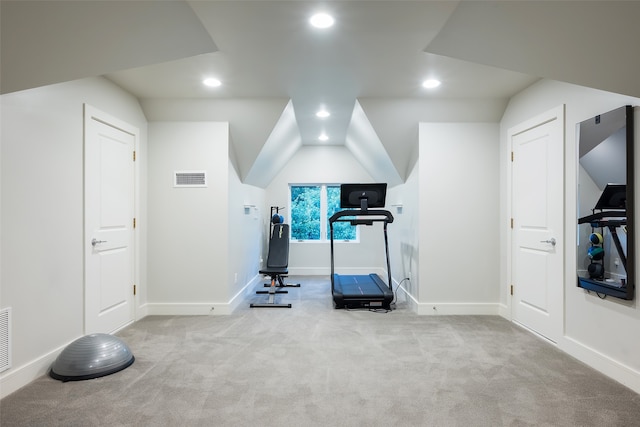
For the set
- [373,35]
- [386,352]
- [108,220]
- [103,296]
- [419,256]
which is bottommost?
[386,352]

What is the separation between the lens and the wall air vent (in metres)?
4.31

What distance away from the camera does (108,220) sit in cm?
354

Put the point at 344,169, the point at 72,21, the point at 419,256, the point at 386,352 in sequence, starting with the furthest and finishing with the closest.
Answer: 1. the point at 344,169
2. the point at 419,256
3. the point at 386,352
4. the point at 72,21

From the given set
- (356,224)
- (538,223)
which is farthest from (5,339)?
(538,223)

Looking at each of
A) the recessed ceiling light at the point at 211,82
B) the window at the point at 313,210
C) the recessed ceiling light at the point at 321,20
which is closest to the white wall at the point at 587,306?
the recessed ceiling light at the point at 321,20

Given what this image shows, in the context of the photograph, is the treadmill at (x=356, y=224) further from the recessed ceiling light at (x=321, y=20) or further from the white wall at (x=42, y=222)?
the white wall at (x=42, y=222)

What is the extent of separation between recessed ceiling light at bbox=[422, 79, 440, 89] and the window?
12.8ft

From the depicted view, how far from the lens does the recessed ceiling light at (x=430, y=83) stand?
3533 millimetres

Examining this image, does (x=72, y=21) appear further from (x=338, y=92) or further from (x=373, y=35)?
(x=338, y=92)

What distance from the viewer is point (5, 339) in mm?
2363

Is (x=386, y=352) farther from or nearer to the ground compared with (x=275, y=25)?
nearer to the ground

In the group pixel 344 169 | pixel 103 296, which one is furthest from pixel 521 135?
pixel 103 296

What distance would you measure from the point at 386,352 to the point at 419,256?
1535 millimetres

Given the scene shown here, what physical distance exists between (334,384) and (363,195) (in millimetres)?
3050
